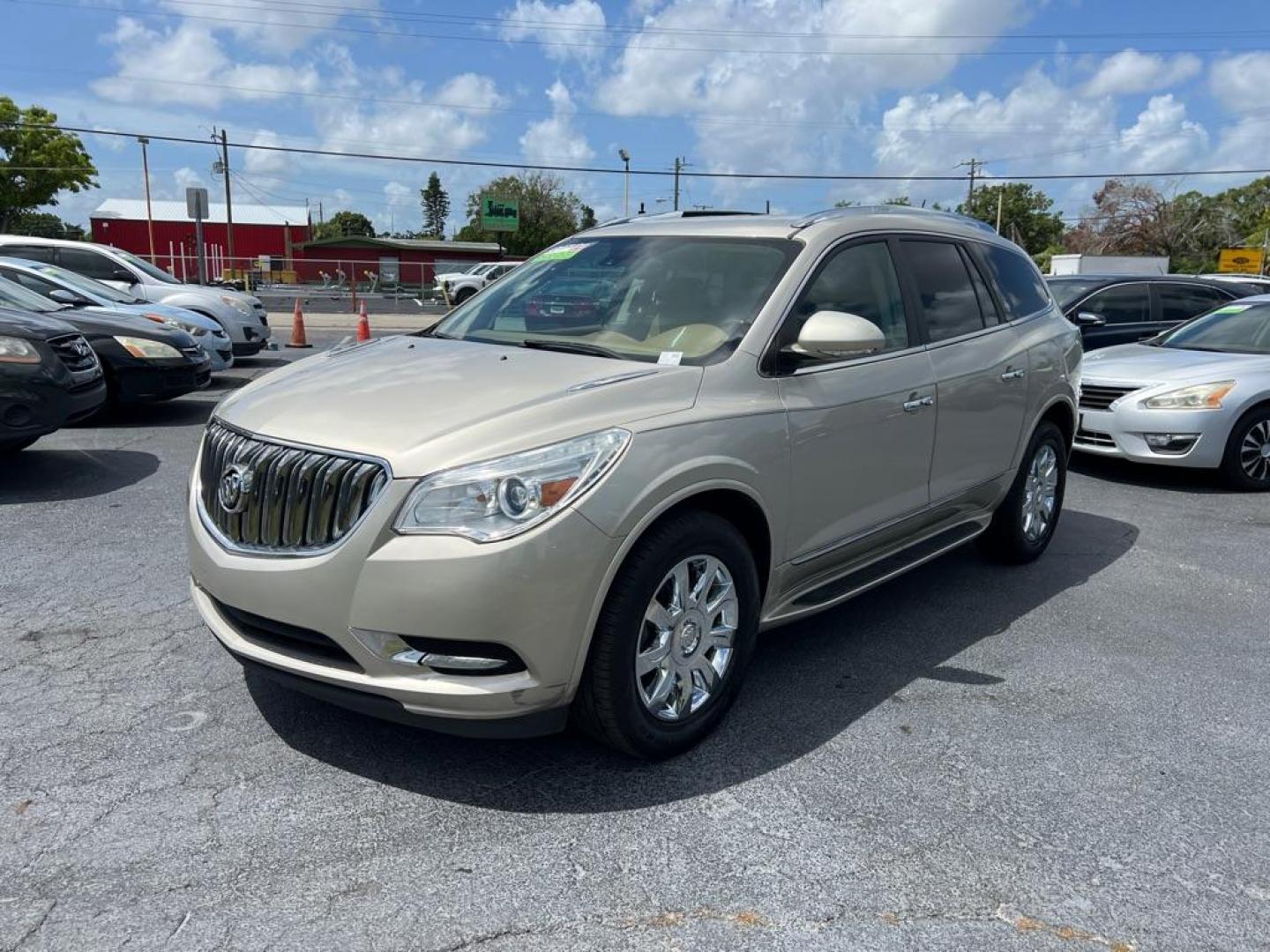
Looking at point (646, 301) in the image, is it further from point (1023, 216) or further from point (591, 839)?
point (1023, 216)

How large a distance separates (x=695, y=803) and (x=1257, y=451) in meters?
6.78

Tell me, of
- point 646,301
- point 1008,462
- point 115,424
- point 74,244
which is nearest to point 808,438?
point 646,301

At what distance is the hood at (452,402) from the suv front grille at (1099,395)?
19.1 ft

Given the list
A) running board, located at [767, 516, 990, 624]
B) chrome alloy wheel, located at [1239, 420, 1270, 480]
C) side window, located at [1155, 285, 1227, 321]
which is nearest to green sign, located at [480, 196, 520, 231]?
side window, located at [1155, 285, 1227, 321]

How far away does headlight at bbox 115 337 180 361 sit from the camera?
29.7 ft

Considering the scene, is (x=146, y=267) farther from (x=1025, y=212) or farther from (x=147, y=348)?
(x=1025, y=212)

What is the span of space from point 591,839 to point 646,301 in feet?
6.98

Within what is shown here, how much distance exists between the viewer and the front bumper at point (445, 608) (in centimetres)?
282

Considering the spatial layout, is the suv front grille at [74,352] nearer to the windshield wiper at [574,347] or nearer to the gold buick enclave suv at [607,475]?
the gold buick enclave suv at [607,475]

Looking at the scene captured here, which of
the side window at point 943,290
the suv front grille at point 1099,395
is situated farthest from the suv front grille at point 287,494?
the suv front grille at point 1099,395

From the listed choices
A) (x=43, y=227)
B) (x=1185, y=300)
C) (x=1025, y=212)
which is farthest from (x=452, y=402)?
(x=1025, y=212)

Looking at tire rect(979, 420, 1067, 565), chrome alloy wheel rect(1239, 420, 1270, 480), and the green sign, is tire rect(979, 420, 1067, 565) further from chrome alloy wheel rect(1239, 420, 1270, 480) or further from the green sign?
the green sign

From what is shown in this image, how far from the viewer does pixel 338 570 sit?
9.54 feet

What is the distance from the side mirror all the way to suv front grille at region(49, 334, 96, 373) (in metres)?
5.71
